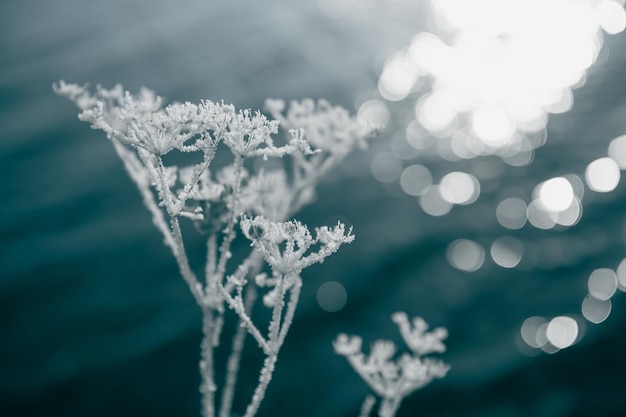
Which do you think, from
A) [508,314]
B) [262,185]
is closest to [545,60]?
Result: [508,314]

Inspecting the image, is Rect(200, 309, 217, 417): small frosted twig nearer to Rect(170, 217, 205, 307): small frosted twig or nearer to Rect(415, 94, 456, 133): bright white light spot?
Rect(170, 217, 205, 307): small frosted twig

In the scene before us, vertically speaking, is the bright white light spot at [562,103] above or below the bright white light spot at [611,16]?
below

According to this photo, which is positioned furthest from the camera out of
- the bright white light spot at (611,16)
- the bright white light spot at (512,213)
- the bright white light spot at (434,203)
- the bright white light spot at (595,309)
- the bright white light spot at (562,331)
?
the bright white light spot at (611,16)

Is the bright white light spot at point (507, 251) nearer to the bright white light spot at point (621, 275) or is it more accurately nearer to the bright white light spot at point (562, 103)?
the bright white light spot at point (621, 275)

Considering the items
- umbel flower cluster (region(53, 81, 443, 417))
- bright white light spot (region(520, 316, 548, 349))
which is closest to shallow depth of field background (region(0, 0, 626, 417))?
bright white light spot (region(520, 316, 548, 349))

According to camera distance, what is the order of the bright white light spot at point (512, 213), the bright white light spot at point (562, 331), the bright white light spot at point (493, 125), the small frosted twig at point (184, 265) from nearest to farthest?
the small frosted twig at point (184, 265) < the bright white light spot at point (562, 331) < the bright white light spot at point (512, 213) < the bright white light spot at point (493, 125)

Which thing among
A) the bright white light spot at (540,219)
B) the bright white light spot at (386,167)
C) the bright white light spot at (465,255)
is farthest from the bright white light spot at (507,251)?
the bright white light spot at (386,167)

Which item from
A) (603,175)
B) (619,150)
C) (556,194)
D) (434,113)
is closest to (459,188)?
(556,194)

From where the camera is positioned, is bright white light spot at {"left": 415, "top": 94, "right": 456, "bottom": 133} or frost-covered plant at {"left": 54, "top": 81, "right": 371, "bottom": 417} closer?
frost-covered plant at {"left": 54, "top": 81, "right": 371, "bottom": 417}
